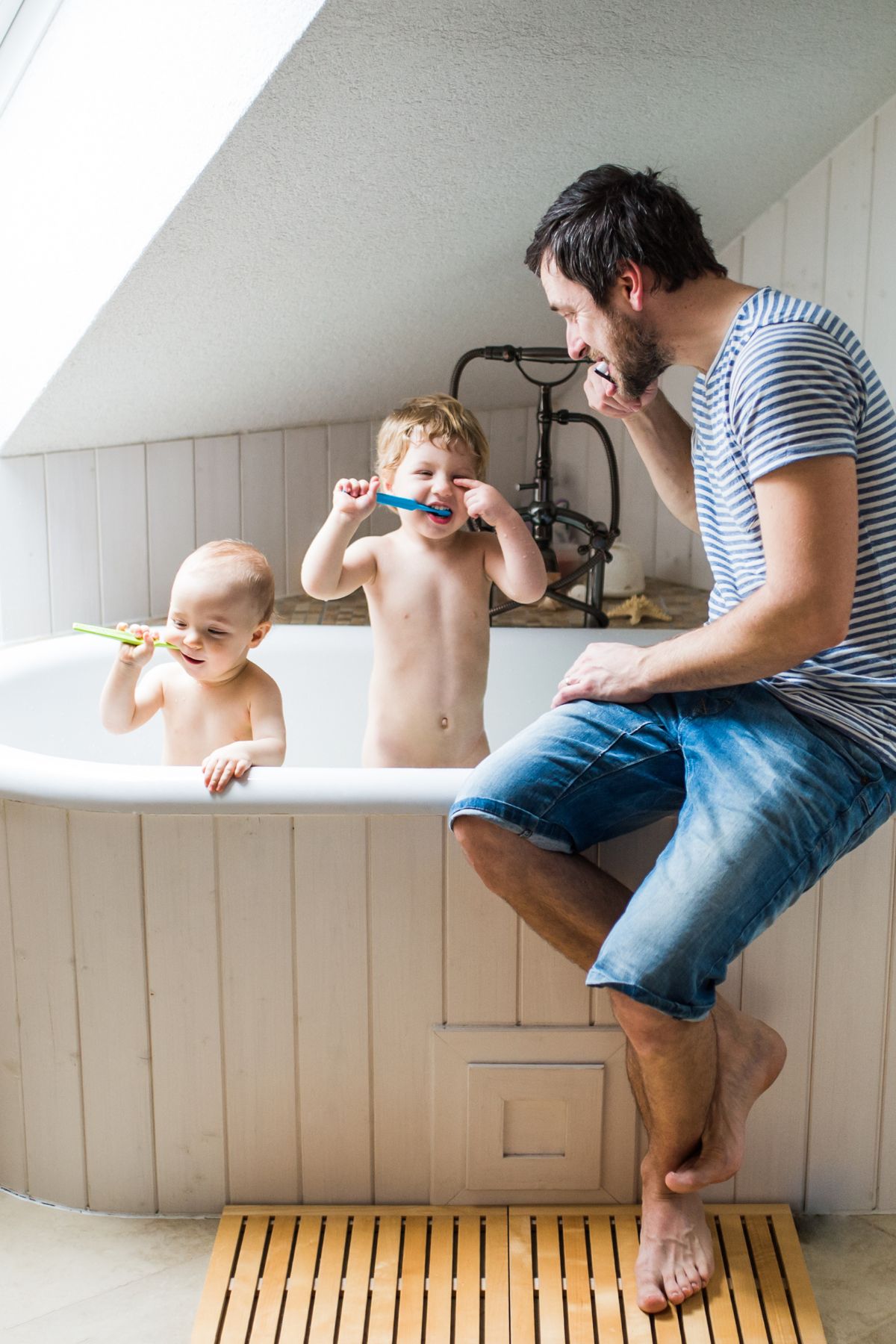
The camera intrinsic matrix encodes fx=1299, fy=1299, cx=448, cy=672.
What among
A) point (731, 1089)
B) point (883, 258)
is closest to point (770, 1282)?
point (731, 1089)

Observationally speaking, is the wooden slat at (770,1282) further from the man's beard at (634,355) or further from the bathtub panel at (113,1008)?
Answer: the man's beard at (634,355)

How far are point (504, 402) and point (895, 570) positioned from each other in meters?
2.01

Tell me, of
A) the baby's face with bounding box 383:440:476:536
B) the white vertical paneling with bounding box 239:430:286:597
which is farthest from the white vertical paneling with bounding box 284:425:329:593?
the baby's face with bounding box 383:440:476:536

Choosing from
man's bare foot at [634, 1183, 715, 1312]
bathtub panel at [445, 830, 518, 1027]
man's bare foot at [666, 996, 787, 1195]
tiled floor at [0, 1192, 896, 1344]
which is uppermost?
bathtub panel at [445, 830, 518, 1027]

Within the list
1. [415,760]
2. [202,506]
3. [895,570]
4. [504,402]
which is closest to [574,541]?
[504,402]

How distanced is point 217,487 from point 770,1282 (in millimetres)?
1969

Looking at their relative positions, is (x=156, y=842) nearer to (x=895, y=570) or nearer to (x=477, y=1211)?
(x=477, y=1211)

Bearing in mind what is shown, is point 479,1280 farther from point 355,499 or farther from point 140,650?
point 355,499

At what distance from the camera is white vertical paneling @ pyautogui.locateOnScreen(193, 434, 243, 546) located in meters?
2.79

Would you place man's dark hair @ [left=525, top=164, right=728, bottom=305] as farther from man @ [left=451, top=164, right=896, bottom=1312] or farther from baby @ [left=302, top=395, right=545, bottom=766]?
baby @ [left=302, top=395, right=545, bottom=766]

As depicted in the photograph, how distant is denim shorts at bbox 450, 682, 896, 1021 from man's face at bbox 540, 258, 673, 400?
353 millimetres

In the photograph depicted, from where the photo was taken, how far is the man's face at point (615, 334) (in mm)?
Result: 1375

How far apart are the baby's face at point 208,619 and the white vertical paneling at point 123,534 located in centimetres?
92

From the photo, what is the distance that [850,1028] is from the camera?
1.49 meters
